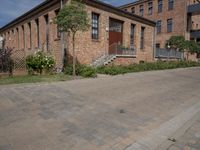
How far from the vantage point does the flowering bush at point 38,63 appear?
1192cm

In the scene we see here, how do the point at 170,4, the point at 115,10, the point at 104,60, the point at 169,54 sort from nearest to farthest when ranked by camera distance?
the point at 104,60, the point at 115,10, the point at 169,54, the point at 170,4

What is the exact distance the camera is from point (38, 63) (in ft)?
39.0

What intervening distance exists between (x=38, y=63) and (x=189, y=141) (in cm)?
999

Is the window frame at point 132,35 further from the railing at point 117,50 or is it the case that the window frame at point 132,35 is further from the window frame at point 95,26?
the window frame at point 95,26

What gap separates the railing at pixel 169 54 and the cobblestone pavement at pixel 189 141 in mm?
20482

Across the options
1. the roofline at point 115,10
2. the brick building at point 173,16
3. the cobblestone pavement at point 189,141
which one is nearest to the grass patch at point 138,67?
the roofline at point 115,10

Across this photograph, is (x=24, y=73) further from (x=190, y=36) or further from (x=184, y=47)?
(x=190, y=36)

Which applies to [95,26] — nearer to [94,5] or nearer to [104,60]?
[94,5]

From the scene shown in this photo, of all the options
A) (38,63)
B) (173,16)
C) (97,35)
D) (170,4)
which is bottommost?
(38,63)

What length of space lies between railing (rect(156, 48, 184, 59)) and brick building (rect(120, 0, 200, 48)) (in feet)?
12.7

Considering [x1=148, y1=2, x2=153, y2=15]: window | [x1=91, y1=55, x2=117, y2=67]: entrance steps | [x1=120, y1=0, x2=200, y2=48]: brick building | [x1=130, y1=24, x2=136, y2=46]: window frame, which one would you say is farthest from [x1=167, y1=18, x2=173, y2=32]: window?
[x1=91, y1=55, x2=117, y2=67]: entrance steps

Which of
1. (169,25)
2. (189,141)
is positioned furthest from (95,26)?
(169,25)

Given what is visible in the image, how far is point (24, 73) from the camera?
40.1ft

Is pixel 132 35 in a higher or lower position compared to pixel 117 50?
higher
